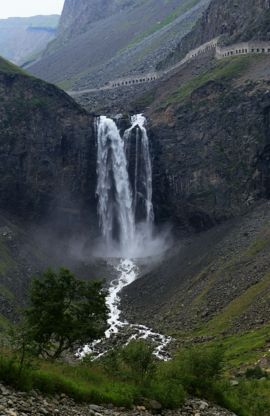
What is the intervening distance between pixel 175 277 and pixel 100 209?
113ft

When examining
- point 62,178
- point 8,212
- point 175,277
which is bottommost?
point 175,277

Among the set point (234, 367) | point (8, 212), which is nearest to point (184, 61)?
point (8, 212)

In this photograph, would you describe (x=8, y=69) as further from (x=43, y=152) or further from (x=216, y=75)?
(x=216, y=75)

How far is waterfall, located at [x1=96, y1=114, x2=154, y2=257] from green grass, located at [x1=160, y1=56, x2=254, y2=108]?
15.1 m

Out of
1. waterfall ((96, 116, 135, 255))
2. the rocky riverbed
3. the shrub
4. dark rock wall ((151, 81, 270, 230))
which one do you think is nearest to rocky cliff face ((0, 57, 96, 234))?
waterfall ((96, 116, 135, 255))

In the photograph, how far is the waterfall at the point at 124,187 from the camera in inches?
4781

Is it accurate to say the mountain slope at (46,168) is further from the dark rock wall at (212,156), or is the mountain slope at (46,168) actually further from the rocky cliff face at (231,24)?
the rocky cliff face at (231,24)

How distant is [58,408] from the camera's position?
21.6m

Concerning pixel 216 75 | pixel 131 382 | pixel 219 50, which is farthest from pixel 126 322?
pixel 219 50

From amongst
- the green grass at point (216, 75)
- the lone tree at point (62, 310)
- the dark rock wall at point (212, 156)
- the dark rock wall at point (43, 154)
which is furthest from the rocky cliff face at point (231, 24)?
the lone tree at point (62, 310)

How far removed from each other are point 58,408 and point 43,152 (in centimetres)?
10138

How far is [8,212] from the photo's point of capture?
115 metres

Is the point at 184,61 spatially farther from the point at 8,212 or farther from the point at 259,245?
the point at 259,245

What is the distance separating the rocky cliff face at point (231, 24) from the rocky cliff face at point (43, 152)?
2184 inches
